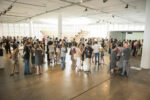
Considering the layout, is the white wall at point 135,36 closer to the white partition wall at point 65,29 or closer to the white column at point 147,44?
the white partition wall at point 65,29

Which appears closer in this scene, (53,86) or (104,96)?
(104,96)

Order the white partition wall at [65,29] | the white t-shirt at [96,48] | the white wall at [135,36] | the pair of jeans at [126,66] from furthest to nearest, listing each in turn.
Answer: the white partition wall at [65,29] < the white wall at [135,36] < the white t-shirt at [96,48] < the pair of jeans at [126,66]

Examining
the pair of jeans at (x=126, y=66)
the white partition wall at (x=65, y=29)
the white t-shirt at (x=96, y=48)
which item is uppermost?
the white partition wall at (x=65, y=29)

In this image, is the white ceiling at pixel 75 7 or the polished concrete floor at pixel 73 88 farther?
the white ceiling at pixel 75 7

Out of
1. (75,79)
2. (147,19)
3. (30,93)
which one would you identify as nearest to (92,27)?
(147,19)

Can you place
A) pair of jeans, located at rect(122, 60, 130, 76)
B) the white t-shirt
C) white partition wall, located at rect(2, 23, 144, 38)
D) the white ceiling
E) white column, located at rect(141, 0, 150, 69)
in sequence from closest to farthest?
1. pair of jeans, located at rect(122, 60, 130, 76)
2. white column, located at rect(141, 0, 150, 69)
3. the white t-shirt
4. the white ceiling
5. white partition wall, located at rect(2, 23, 144, 38)

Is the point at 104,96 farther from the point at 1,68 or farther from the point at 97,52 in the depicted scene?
the point at 1,68

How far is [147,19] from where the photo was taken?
5531 millimetres

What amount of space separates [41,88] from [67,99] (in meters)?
1.16

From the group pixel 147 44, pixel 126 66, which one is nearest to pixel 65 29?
pixel 147 44

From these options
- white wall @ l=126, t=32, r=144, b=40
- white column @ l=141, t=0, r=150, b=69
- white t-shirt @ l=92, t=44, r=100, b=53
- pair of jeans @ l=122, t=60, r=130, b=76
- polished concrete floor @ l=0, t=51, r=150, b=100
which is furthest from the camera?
white wall @ l=126, t=32, r=144, b=40

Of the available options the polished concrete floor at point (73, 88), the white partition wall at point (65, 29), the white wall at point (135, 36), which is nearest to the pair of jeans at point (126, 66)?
the polished concrete floor at point (73, 88)

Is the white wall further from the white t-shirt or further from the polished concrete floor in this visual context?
the polished concrete floor

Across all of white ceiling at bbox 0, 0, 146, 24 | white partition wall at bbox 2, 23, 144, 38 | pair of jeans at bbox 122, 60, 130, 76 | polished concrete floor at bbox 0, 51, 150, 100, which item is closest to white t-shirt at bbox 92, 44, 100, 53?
pair of jeans at bbox 122, 60, 130, 76
